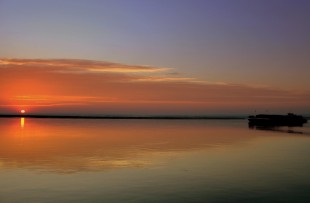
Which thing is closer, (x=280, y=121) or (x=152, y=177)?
(x=152, y=177)

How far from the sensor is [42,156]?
43.1m

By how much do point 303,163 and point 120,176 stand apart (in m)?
20.1

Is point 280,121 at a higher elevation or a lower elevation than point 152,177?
higher

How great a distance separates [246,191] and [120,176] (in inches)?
401

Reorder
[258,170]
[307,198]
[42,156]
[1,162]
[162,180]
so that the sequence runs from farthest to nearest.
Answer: [42,156]
[1,162]
[258,170]
[162,180]
[307,198]

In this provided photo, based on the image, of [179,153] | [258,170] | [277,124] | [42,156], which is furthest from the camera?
[277,124]

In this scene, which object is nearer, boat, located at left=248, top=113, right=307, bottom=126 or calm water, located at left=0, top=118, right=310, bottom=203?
calm water, located at left=0, top=118, right=310, bottom=203

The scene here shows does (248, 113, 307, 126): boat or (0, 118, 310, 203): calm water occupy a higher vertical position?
(248, 113, 307, 126): boat

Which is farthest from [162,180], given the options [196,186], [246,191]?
[246,191]

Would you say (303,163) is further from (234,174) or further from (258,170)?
(234,174)

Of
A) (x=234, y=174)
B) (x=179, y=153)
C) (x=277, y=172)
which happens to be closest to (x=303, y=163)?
(x=277, y=172)

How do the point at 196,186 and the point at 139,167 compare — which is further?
the point at 139,167

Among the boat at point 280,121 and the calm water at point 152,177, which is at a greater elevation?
the boat at point 280,121

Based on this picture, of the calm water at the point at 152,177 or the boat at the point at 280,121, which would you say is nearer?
the calm water at the point at 152,177
